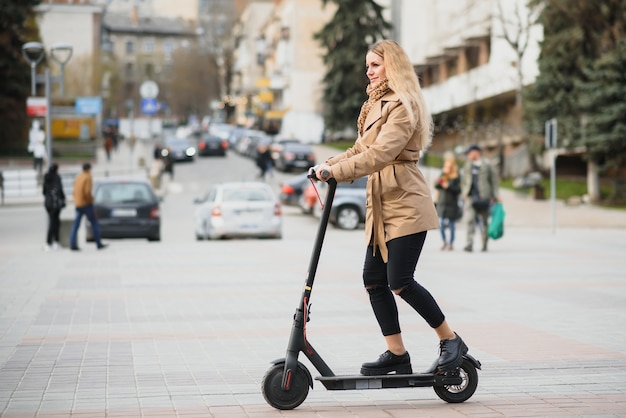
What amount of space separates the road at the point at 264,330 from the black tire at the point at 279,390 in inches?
2.8

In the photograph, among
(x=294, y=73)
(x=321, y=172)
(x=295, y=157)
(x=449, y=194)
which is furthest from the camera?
(x=294, y=73)

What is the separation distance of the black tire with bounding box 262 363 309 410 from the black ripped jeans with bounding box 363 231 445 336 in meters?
0.61

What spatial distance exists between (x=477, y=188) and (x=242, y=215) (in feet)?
21.9

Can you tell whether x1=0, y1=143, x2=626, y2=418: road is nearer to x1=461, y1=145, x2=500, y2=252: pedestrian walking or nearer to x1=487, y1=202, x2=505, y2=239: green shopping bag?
x1=487, y1=202, x2=505, y2=239: green shopping bag

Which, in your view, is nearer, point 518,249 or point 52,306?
point 52,306

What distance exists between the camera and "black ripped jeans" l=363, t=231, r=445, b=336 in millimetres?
6297

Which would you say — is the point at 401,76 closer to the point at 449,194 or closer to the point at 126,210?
the point at 449,194

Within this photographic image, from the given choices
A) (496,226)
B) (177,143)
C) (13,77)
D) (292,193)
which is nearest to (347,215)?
(292,193)

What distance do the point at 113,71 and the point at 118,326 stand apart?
88868 mm

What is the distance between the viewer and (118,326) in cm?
1044

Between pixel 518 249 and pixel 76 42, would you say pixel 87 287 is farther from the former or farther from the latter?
pixel 76 42

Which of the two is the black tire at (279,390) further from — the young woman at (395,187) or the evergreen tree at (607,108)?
the evergreen tree at (607,108)

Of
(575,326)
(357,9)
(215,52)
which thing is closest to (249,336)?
(575,326)

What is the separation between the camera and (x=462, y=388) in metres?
6.56
